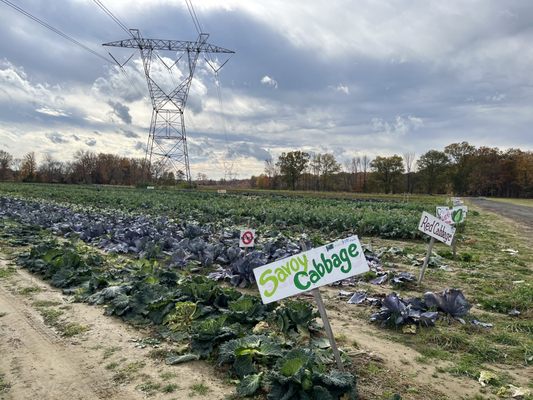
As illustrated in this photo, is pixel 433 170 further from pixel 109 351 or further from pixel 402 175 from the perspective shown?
pixel 109 351

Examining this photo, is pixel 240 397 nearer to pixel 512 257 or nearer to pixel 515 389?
pixel 515 389

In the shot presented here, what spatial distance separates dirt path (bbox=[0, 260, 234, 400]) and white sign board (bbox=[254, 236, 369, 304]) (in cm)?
108

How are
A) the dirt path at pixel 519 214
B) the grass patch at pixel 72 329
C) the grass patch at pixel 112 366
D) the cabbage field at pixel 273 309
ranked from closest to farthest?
the cabbage field at pixel 273 309 < the grass patch at pixel 112 366 < the grass patch at pixel 72 329 < the dirt path at pixel 519 214

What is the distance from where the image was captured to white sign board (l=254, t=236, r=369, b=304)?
3.56 metres

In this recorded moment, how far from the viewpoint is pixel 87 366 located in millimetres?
4066

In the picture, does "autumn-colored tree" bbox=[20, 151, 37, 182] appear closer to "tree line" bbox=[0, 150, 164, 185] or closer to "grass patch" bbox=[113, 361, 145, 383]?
"tree line" bbox=[0, 150, 164, 185]

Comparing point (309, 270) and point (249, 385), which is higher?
point (309, 270)

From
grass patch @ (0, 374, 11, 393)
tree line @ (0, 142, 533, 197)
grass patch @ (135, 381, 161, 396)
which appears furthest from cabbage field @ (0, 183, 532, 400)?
tree line @ (0, 142, 533, 197)

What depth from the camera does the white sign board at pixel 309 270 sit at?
3564 mm

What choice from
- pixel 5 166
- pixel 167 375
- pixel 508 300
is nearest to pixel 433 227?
pixel 508 300

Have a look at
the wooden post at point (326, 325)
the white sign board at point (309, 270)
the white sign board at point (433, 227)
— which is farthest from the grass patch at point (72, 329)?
the white sign board at point (433, 227)

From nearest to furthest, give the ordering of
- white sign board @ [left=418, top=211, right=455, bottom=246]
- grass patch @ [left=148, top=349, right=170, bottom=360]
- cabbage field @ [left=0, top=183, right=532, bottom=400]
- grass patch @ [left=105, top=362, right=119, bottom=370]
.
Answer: cabbage field @ [left=0, top=183, right=532, bottom=400] → grass patch @ [left=105, top=362, right=119, bottom=370] → grass patch @ [left=148, top=349, right=170, bottom=360] → white sign board @ [left=418, top=211, right=455, bottom=246]

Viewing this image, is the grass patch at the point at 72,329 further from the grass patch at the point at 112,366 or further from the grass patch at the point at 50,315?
the grass patch at the point at 112,366

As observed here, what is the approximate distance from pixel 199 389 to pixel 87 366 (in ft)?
4.34
